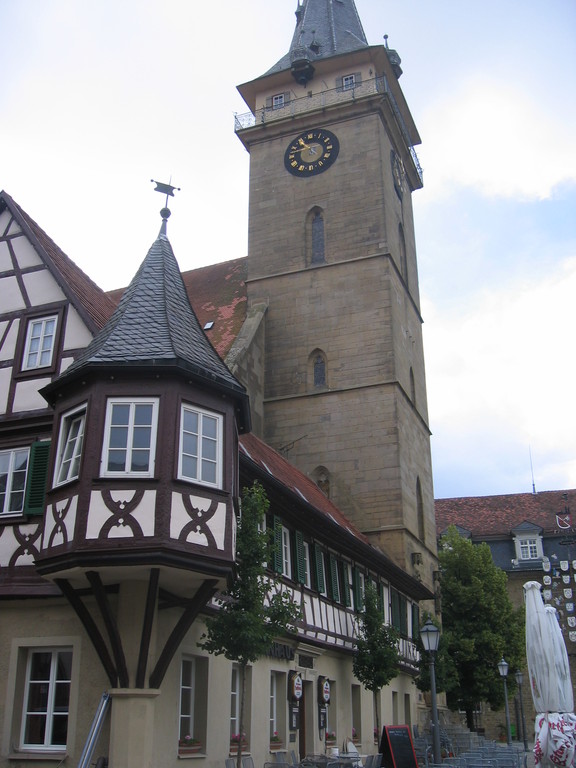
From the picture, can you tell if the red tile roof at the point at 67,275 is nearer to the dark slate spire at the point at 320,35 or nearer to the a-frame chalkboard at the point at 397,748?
the a-frame chalkboard at the point at 397,748

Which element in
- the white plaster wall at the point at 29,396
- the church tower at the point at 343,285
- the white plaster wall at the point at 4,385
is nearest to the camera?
the white plaster wall at the point at 29,396

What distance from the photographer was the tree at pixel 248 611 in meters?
12.6

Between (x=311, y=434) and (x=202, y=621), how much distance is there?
1587 cm

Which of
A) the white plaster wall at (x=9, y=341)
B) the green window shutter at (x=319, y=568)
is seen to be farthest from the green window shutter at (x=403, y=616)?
the white plaster wall at (x=9, y=341)

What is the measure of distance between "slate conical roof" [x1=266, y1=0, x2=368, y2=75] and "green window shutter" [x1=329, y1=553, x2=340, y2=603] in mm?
21606

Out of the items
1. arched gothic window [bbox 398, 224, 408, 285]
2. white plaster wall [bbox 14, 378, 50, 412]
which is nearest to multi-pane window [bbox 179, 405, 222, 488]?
white plaster wall [bbox 14, 378, 50, 412]

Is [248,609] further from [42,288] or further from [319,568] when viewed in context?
[319,568]

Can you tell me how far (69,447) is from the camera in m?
13.1

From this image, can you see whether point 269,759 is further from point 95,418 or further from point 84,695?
point 95,418

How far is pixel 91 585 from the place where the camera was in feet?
39.8

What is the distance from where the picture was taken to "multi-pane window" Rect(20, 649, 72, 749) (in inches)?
492

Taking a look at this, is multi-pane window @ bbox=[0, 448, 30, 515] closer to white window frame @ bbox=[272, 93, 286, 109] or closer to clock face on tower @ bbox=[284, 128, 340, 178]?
clock face on tower @ bbox=[284, 128, 340, 178]

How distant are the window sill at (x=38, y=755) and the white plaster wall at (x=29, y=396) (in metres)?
5.20

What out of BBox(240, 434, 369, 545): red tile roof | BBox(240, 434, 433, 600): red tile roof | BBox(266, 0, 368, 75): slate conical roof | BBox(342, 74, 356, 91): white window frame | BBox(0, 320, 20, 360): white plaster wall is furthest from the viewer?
BBox(266, 0, 368, 75): slate conical roof
